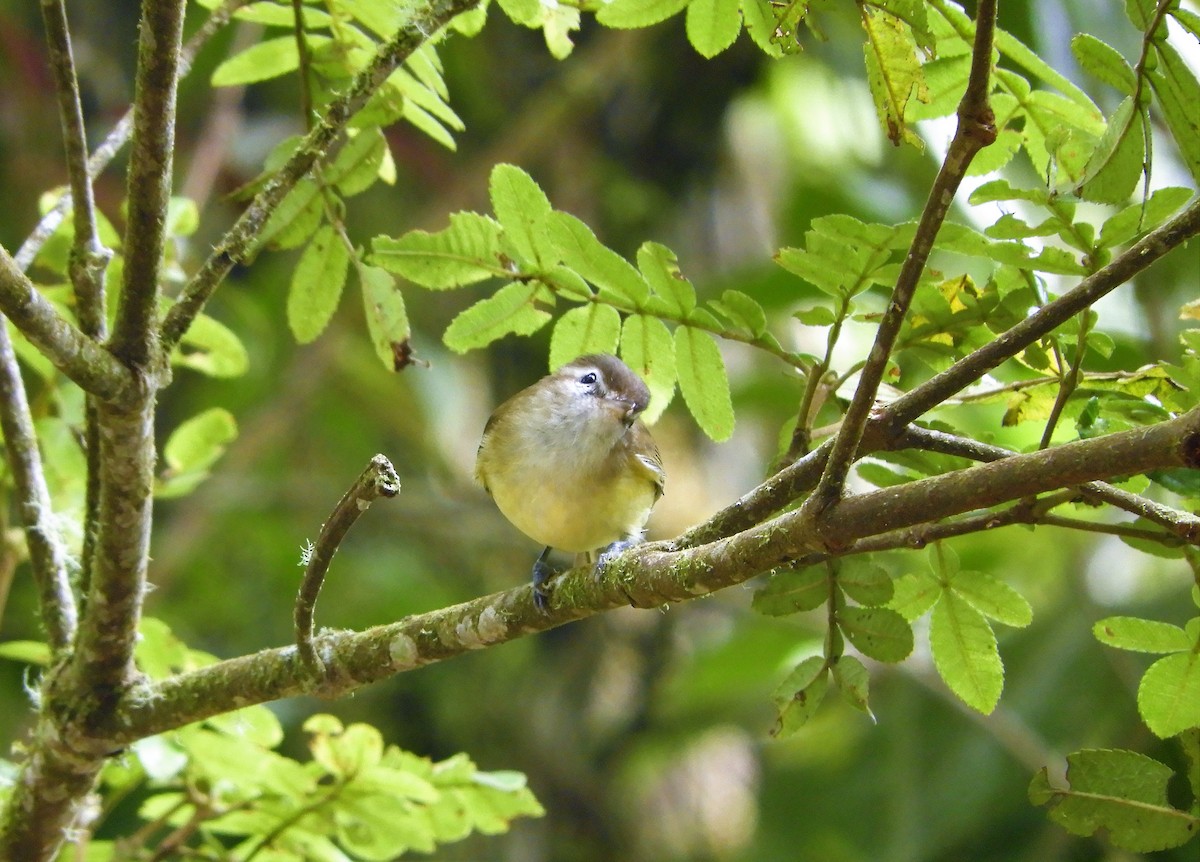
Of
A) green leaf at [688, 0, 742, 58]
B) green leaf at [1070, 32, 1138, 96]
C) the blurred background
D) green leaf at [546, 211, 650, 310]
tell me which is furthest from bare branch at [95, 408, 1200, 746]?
the blurred background

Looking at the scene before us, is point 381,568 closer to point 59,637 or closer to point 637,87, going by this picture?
point 637,87

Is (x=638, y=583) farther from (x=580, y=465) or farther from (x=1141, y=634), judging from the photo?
(x=580, y=465)

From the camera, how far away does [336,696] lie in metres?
1.73

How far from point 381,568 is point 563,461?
305cm

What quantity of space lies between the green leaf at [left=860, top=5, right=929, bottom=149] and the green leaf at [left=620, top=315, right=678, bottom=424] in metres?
0.52

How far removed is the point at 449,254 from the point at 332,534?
490 millimetres

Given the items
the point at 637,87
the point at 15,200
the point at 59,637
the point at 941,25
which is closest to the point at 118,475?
the point at 59,637

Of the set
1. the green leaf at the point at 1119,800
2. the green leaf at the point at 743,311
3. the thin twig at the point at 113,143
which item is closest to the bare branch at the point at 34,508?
the thin twig at the point at 113,143

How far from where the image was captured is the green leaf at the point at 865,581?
1578 mm

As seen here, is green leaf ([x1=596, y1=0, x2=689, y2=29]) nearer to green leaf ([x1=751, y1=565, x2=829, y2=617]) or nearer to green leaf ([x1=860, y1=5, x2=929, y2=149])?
green leaf ([x1=860, y1=5, x2=929, y2=149])

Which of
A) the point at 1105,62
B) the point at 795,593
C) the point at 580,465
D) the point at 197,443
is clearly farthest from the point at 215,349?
the point at 1105,62

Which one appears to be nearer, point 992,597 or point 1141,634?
point 1141,634

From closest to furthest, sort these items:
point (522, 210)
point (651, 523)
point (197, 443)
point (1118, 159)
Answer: point (1118, 159)
point (522, 210)
point (197, 443)
point (651, 523)

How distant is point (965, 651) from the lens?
1591 millimetres
